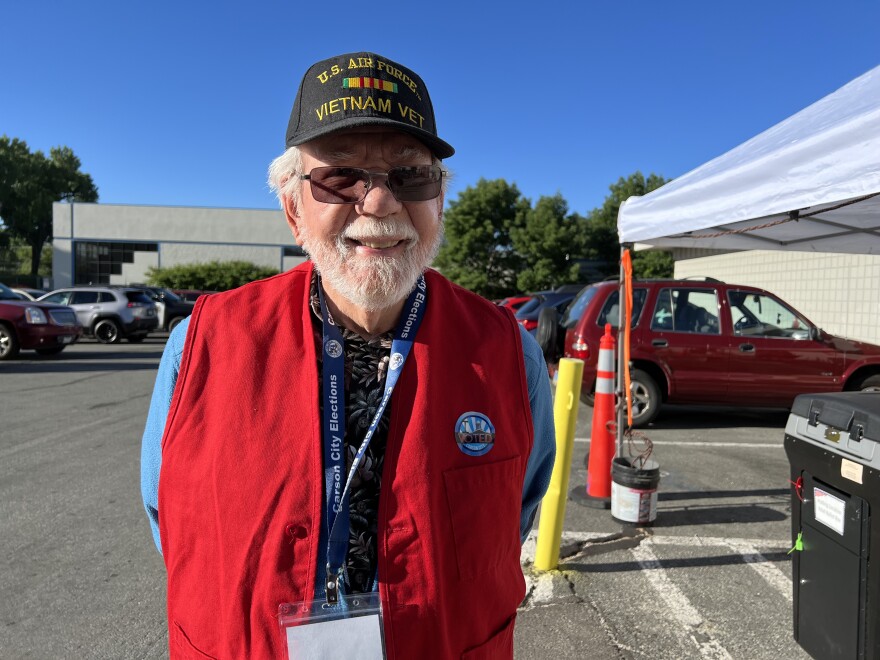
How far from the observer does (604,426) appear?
4.74 meters

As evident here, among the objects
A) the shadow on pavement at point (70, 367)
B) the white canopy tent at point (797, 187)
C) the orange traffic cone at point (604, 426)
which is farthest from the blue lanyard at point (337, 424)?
the shadow on pavement at point (70, 367)

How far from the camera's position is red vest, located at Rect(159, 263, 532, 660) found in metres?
1.18

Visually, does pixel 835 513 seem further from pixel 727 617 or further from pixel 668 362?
pixel 668 362

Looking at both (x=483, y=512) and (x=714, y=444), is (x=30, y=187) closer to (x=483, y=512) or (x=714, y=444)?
(x=714, y=444)

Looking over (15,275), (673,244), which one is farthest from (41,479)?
(15,275)

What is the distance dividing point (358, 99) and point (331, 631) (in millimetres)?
1082

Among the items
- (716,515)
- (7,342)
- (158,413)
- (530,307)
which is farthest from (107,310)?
(158,413)

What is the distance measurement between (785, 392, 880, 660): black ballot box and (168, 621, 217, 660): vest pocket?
230 centimetres

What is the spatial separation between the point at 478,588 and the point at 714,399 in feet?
23.1

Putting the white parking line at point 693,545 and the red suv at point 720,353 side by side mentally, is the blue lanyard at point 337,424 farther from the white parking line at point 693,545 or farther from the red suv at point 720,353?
the red suv at point 720,353

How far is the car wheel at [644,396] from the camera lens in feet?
24.1

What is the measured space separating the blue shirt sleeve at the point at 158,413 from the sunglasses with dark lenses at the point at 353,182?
0.44 meters

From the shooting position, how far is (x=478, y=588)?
1290 mm

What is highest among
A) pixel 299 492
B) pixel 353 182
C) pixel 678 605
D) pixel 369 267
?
pixel 353 182
